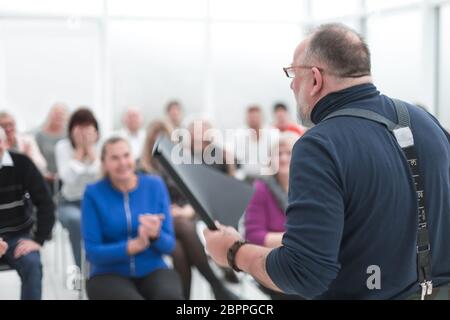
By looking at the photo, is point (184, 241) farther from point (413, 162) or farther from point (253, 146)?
point (413, 162)

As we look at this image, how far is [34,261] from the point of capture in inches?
93.9

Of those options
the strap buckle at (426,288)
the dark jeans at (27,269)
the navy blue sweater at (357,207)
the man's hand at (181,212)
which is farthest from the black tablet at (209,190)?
the man's hand at (181,212)

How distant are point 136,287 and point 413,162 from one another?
1924 millimetres

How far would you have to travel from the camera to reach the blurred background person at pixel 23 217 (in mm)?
2061

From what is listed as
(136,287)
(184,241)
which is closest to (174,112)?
(184,241)

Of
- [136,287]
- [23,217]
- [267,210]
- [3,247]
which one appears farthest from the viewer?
[267,210]

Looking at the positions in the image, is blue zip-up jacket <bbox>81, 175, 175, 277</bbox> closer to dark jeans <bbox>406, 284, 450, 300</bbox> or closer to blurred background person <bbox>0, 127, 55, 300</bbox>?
blurred background person <bbox>0, 127, 55, 300</bbox>

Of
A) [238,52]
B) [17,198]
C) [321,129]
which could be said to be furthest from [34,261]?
[238,52]

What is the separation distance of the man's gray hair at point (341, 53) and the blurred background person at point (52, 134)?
387cm

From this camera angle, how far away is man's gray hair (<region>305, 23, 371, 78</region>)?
1349 mm

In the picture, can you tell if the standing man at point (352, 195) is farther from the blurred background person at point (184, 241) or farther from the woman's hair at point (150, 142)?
the woman's hair at point (150, 142)

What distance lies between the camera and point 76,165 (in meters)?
4.21

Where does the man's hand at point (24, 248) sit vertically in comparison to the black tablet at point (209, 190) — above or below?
below

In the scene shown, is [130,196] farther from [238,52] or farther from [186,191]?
[238,52]
